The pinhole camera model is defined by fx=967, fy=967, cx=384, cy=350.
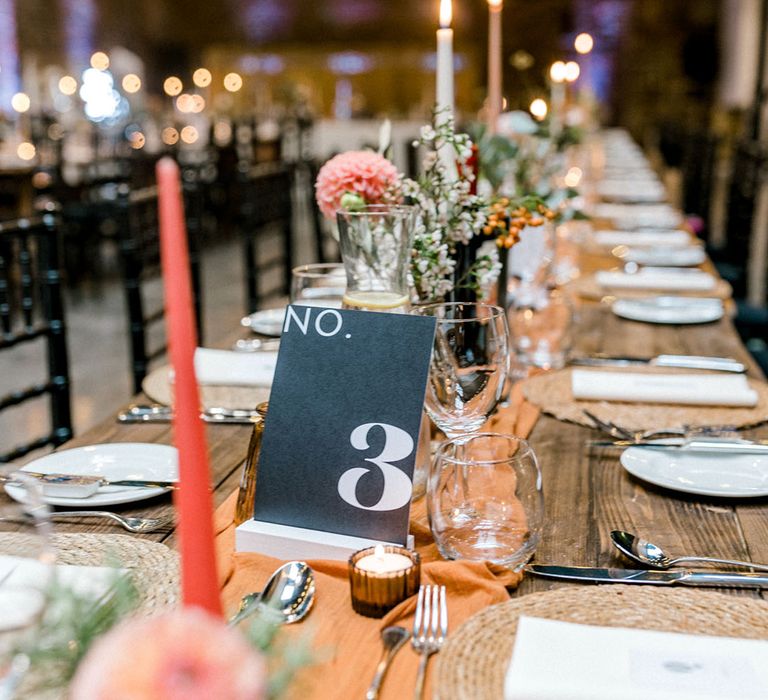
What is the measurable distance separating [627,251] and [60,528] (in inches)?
85.5

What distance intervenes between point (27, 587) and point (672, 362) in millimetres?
1309

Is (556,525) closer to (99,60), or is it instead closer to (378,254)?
(378,254)

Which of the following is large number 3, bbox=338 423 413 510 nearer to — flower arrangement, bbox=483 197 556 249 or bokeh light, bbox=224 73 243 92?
flower arrangement, bbox=483 197 556 249

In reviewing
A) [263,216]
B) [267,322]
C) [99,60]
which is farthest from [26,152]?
[99,60]

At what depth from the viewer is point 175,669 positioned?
1.16 ft

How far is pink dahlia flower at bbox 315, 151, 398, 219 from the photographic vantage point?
49.2 inches

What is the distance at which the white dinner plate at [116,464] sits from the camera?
109 cm

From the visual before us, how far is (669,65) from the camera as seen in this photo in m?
14.3

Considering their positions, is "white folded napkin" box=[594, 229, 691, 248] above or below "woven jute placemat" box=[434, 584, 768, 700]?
above

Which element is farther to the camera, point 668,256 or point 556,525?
point 668,256

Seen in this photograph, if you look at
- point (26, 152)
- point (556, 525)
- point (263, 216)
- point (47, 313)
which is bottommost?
point (556, 525)

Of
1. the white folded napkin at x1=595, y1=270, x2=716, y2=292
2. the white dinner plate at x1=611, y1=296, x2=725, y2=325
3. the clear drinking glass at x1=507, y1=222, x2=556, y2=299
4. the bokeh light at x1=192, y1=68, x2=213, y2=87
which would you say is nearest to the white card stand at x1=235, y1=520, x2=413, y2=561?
the clear drinking glass at x1=507, y1=222, x2=556, y2=299

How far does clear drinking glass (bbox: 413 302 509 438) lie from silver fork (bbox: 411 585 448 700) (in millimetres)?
299

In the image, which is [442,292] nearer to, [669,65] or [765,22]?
[765,22]
